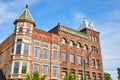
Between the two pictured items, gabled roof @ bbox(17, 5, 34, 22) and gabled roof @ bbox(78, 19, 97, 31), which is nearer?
gabled roof @ bbox(17, 5, 34, 22)

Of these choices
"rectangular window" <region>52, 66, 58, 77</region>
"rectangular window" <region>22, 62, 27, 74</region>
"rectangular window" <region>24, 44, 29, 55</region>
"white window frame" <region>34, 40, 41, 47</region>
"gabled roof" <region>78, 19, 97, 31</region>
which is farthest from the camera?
"gabled roof" <region>78, 19, 97, 31</region>

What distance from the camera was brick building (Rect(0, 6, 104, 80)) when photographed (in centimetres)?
2995

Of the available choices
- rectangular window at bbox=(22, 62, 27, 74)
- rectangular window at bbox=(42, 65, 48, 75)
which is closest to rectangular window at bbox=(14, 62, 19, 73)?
rectangular window at bbox=(22, 62, 27, 74)

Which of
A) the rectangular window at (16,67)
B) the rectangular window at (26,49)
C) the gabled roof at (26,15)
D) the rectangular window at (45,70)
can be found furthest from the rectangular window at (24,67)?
the gabled roof at (26,15)

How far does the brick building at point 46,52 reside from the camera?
Answer: 98.3 feet

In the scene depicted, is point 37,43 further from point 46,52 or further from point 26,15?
point 26,15

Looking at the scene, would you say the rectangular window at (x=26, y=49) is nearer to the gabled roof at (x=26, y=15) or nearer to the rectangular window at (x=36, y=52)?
the rectangular window at (x=36, y=52)

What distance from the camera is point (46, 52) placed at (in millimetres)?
32844

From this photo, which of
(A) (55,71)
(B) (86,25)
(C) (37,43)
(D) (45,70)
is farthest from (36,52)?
(B) (86,25)

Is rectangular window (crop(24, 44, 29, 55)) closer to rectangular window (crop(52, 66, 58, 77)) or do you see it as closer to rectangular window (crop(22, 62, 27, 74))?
rectangular window (crop(22, 62, 27, 74))

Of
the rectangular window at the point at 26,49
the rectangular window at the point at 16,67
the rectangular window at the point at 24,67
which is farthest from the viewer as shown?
the rectangular window at the point at 26,49

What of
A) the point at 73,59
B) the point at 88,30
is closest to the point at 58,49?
the point at 73,59

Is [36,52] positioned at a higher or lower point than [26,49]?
lower

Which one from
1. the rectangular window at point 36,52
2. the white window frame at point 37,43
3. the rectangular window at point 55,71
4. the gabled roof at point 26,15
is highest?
the gabled roof at point 26,15
